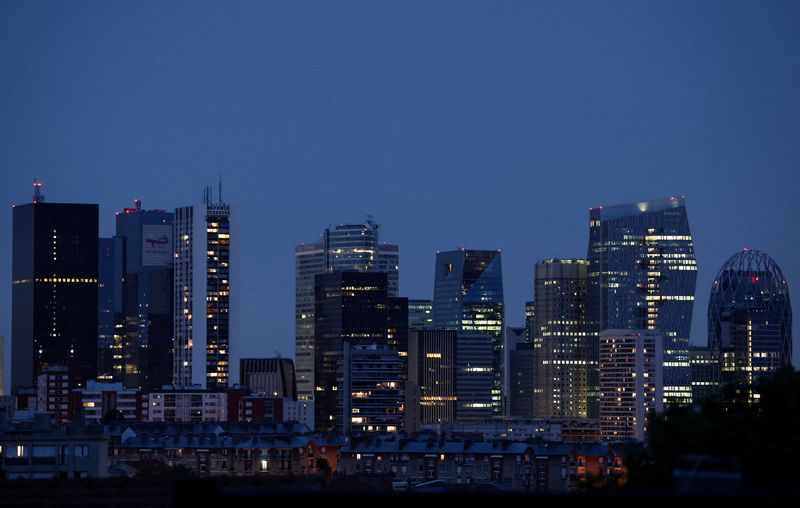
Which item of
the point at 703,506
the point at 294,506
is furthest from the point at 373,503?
the point at 703,506

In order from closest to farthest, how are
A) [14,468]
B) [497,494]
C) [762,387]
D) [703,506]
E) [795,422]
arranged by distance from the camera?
[703,506] → [497,494] → [795,422] → [762,387] → [14,468]

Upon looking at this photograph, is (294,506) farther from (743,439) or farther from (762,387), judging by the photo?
(762,387)

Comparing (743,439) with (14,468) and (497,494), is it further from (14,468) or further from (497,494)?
(14,468)

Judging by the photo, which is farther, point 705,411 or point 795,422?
point 705,411

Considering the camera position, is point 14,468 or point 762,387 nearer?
point 762,387

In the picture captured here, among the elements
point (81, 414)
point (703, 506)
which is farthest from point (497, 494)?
point (81, 414)

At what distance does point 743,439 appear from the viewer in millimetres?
64938

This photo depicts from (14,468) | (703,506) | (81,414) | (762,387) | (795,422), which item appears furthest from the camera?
(81,414)

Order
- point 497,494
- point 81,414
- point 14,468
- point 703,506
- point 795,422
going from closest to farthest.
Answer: point 703,506
point 497,494
point 795,422
point 14,468
point 81,414

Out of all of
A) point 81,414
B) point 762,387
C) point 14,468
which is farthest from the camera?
point 81,414

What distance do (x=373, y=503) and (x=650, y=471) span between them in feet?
106

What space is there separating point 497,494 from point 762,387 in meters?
32.7

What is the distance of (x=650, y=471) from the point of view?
224ft

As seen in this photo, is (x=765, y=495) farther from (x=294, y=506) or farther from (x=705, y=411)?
(x=705, y=411)
